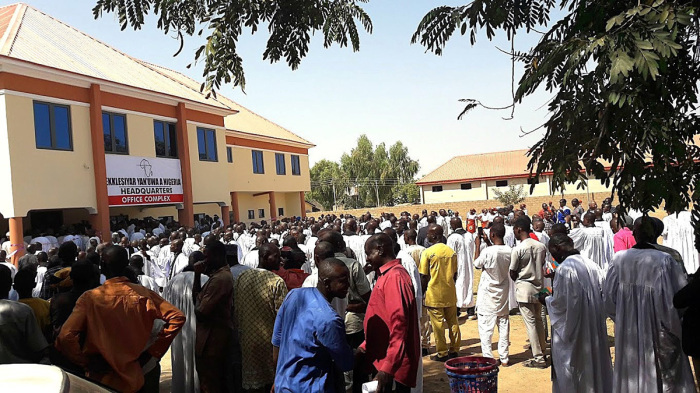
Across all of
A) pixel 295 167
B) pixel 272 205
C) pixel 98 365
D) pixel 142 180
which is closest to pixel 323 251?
pixel 98 365

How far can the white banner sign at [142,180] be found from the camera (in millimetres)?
18828

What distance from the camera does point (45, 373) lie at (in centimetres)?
207

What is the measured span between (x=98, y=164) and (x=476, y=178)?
32310 millimetres

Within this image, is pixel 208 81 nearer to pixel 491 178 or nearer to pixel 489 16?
pixel 489 16

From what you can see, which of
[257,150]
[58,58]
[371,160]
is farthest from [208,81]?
[371,160]

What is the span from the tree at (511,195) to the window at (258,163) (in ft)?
56.0

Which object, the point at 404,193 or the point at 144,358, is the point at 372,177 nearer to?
the point at 404,193

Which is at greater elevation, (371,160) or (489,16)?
(371,160)

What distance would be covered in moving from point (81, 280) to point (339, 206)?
60240 mm

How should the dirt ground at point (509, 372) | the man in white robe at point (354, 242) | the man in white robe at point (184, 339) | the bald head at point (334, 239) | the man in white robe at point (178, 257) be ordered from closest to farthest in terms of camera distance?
the bald head at point (334, 239) → the man in white robe at point (184, 339) → the dirt ground at point (509, 372) → the man in white robe at point (178, 257) → the man in white robe at point (354, 242)

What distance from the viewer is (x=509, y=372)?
6.77 m

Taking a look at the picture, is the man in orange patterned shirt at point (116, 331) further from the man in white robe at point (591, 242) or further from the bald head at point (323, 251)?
the man in white robe at point (591, 242)

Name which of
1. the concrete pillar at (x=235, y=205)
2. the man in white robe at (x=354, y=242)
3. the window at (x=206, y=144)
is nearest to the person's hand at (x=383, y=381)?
the man in white robe at (x=354, y=242)

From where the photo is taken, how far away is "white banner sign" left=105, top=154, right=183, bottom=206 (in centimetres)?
1883
